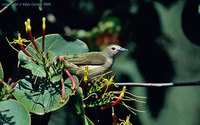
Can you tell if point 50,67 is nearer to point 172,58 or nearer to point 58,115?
point 58,115

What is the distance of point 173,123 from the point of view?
4.94 metres

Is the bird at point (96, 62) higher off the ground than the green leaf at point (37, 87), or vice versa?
the bird at point (96, 62)

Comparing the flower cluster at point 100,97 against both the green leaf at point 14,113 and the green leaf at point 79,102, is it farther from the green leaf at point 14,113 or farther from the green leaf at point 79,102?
the green leaf at point 14,113

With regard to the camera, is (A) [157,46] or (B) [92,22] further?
(A) [157,46]

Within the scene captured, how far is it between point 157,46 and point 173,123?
6.07 ft

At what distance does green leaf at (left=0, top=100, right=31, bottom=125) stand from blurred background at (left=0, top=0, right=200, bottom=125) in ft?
2.59

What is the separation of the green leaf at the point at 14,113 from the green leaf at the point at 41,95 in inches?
2.7

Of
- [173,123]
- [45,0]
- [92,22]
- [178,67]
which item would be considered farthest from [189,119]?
[45,0]

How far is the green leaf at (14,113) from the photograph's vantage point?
1590 mm

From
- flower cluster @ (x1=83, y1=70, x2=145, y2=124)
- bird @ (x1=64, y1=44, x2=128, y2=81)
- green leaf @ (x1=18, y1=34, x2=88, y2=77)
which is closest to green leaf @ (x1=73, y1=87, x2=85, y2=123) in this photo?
flower cluster @ (x1=83, y1=70, x2=145, y2=124)

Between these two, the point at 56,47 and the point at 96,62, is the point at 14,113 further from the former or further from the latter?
the point at 96,62

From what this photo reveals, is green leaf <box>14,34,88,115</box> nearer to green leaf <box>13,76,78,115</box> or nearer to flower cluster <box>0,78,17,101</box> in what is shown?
green leaf <box>13,76,78,115</box>

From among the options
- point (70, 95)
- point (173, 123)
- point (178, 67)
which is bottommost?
point (173, 123)

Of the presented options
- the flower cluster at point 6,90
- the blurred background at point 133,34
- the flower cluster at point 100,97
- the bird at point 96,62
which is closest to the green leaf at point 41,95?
the flower cluster at point 6,90
